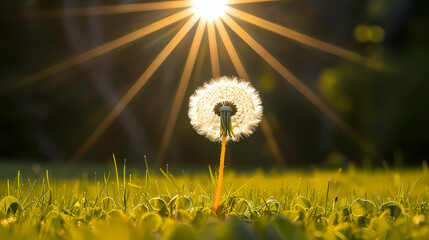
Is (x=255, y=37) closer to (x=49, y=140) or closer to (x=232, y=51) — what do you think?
(x=232, y=51)

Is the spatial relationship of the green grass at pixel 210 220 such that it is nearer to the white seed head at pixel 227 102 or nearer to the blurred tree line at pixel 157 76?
the white seed head at pixel 227 102

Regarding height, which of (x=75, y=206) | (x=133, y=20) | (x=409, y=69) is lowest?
(x=75, y=206)

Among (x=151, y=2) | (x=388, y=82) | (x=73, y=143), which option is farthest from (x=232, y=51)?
(x=73, y=143)

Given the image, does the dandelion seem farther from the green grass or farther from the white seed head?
the green grass

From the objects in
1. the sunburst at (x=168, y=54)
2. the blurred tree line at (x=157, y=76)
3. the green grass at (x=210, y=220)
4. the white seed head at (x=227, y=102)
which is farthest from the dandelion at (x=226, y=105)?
the blurred tree line at (x=157, y=76)

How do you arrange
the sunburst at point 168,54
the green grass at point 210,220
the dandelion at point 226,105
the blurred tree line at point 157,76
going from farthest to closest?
the blurred tree line at point 157,76 → the sunburst at point 168,54 → the dandelion at point 226,105 → the green grass at point 210,220

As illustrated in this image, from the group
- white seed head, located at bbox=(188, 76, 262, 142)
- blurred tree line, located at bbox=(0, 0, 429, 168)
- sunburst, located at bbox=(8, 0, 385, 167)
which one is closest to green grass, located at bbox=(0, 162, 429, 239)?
white seed head, located at bbox=(188, 76, 262, 142)

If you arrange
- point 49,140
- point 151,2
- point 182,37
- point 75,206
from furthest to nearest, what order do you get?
1. point 49,140
2. point 151,2
3. point 182,37
4. point 75,206
